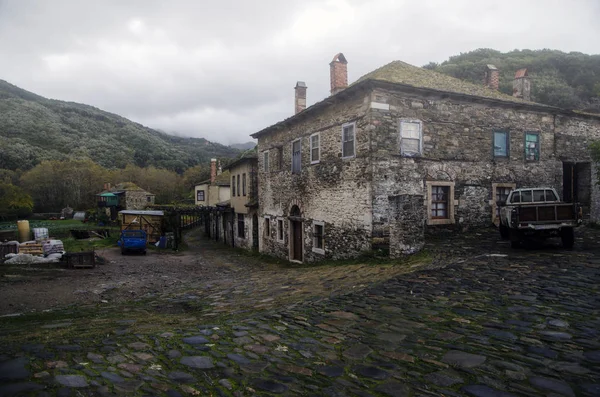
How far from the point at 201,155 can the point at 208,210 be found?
83.1 metres

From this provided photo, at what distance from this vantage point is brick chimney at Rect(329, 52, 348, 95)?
56.8 feet

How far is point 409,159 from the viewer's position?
13703mm

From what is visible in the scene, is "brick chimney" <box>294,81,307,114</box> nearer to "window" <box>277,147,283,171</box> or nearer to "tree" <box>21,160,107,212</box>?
"window" <box>277,147,283,171</box>

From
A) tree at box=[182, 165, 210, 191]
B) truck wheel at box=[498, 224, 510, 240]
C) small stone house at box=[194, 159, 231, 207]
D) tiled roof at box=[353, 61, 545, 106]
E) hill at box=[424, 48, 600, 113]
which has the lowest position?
truck wheel at box=[498, 224, 510, 240]

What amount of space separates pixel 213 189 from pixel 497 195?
3602 centimetres

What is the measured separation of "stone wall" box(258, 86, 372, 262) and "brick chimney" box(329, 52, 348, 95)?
2.16 m

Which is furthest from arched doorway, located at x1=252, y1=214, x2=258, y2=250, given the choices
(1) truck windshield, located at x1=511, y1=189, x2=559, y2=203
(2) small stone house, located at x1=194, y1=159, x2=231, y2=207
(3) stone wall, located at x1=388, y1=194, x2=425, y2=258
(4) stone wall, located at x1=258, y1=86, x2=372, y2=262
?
(2) small stone house, located at x1=194, y1=159, x2=231, y2=207

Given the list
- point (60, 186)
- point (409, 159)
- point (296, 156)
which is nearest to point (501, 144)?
point (409, 159)

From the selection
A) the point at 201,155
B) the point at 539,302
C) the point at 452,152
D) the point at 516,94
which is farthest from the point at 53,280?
the point at 201,155

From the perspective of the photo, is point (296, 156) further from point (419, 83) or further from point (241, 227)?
point (241, 227)

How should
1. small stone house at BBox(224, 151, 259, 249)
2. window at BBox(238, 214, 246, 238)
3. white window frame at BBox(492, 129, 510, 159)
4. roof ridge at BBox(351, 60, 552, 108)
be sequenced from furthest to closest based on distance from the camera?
window at BBox(238, 214, 246, 238) → small stone house at BBox(224, 151, 259, 249) → white window frame at BBox(492, 129, 510, 159) → roof ridge at BBox(351, 60, 552, 108)

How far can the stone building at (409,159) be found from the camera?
1298 centimetres

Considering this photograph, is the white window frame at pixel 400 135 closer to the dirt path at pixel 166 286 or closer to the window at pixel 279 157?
the dirt path at pixel 166 286

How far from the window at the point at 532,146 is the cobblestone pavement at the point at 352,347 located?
1008 centimetres
